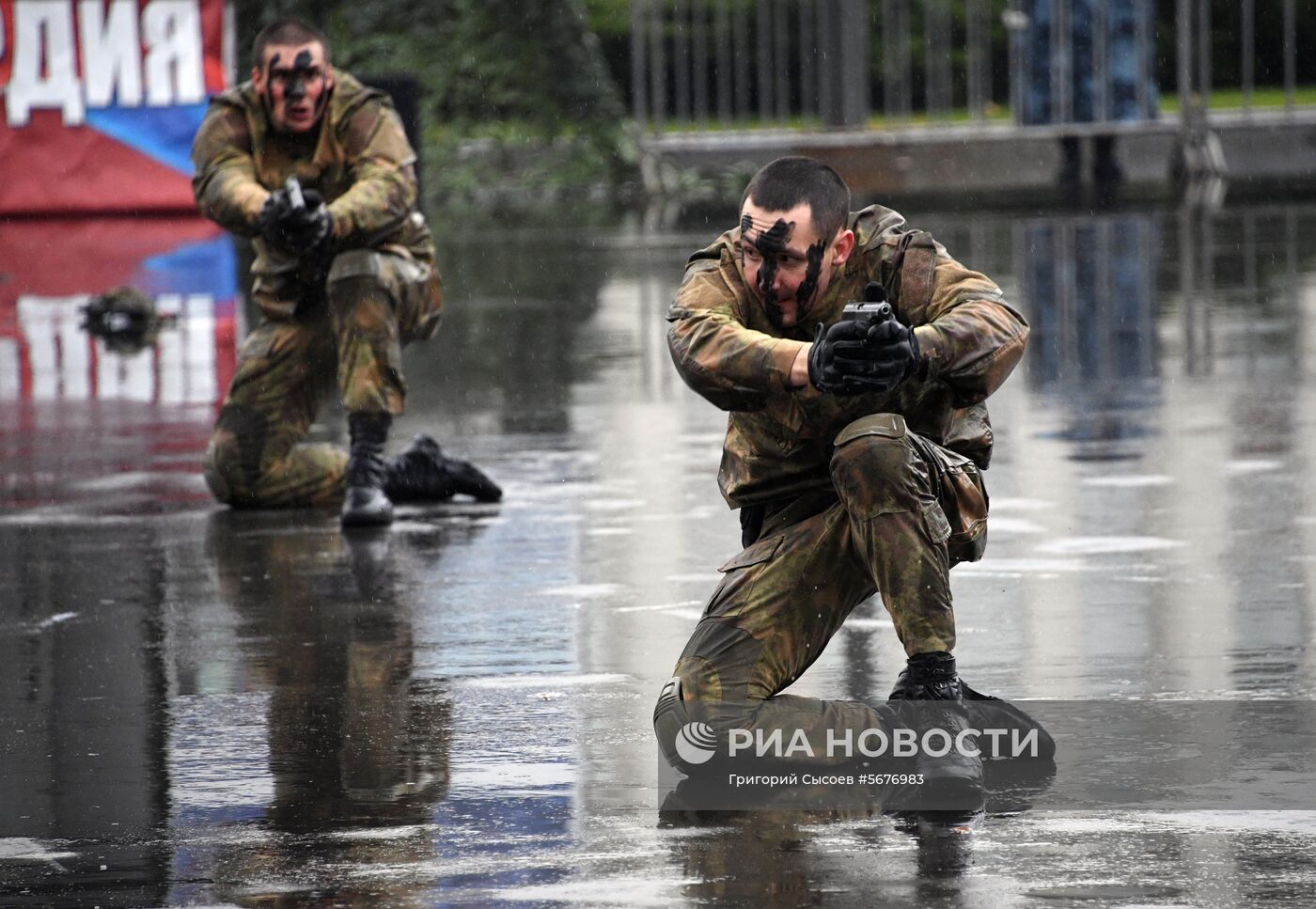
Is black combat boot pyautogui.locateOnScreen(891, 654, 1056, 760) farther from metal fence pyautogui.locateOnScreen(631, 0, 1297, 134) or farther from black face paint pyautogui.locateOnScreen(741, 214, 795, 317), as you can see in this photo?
metal fence pyautogui.locateOnScreen(631, 0, 1297, 134)

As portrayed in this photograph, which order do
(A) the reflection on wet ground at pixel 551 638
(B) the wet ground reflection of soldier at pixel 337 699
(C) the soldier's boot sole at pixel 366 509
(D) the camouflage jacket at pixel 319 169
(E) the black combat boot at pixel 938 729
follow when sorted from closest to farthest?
(A) the reflection on wet ground at pixel 551 638
(B) the wet ground reflection of soldier at pixel 337 699
(E) the black combat boot at pixel 938 729
(C) the soldier's boot sole at pixel 366 509
(D) the camouflage jacket at pixel 319 169

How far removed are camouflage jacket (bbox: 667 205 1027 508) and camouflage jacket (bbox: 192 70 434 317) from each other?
10.0 feet

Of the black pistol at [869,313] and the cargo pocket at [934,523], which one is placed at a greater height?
the black pistol at [869,313]

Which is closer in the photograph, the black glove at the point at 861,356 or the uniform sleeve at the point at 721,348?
the black glove at the point at 861,356

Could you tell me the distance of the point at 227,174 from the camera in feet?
25.7

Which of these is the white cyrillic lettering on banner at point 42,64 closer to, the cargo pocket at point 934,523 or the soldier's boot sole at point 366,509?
the soldier's boot sole at point 366,509

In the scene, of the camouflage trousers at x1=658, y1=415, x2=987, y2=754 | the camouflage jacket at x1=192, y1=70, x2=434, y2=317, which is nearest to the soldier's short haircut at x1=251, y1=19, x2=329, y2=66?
the camouflage jacket at x1=192, y1=70, x2=434, y2=317

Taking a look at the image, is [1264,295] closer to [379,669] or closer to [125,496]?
[125,496]

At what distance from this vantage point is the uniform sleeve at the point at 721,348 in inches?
182

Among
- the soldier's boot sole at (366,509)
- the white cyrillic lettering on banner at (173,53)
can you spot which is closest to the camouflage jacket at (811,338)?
the soldier's boot sole at (366,509)

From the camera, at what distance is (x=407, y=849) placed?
14.1 feet

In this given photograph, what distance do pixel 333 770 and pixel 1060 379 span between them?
6204mm

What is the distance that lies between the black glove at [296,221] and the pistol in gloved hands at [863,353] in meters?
3.48

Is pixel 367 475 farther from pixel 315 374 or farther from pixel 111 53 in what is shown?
pixel 111 53
